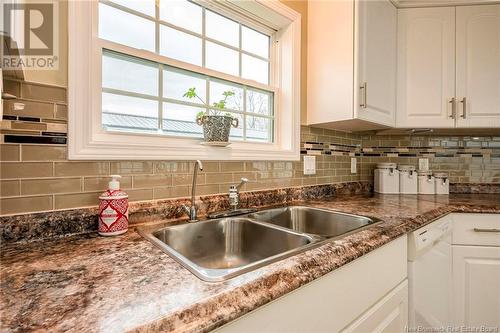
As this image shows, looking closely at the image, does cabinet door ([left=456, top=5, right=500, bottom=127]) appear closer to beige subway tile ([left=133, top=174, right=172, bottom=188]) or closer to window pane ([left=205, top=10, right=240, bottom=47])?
window pane ([left=205, top=10, right=240, bottom=47])

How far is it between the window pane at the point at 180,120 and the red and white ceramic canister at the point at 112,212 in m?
0.44

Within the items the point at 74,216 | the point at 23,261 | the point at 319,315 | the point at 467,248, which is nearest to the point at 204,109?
the point at 74,216

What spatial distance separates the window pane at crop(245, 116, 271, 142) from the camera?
1556 mm

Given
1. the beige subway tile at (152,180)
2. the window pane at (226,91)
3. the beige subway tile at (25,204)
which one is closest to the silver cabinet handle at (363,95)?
the window pane at (226,91)

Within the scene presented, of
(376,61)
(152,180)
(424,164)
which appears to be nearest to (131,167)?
(152,180)

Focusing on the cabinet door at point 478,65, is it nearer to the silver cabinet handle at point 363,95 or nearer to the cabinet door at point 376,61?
the cabinet door at point 376,61

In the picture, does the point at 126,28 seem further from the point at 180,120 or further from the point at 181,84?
the point at 180,120

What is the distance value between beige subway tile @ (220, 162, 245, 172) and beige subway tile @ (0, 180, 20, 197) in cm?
76

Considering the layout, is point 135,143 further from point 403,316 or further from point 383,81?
point 383,81

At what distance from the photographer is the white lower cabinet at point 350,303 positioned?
534 millimetres

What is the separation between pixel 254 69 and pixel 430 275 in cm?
145

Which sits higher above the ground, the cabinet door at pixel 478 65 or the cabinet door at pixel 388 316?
the cabinet door at pixel 478 65

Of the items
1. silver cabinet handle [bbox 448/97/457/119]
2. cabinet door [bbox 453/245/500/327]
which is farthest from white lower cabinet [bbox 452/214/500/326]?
silver cabinet handle [bbox 448/97/457/119]

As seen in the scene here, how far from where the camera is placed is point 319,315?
64cm
